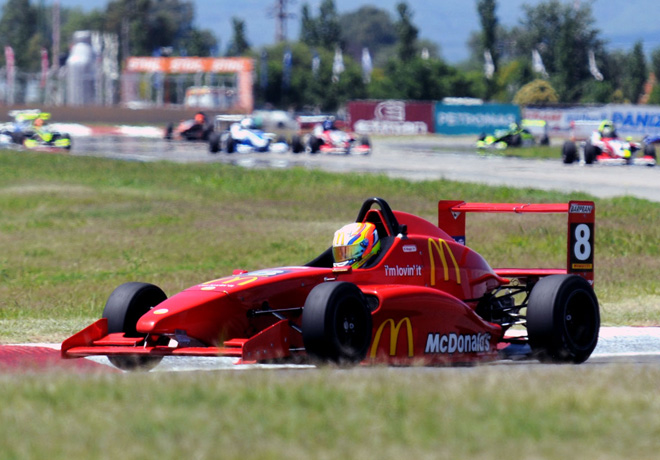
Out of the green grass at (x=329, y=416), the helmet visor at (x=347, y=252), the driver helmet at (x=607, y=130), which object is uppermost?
the driver helmet at (x=607, y=130)

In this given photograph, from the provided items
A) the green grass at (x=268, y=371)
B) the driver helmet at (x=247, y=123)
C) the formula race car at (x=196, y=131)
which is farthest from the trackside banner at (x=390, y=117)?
the green grass at (x=268, y=371)

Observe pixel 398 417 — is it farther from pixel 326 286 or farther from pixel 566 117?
pixel 566 117

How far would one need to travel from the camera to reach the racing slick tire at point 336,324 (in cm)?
747

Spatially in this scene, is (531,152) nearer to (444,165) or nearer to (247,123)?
(444,165)

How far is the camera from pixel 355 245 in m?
8.91

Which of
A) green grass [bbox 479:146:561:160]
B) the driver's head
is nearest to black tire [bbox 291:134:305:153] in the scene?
green grass [bbox 479:146:561:160]

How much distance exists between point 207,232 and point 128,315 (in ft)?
39.5

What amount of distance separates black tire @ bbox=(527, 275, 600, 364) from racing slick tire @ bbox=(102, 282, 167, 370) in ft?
9.62

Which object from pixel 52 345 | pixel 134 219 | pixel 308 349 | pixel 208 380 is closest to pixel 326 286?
pixel 308 349

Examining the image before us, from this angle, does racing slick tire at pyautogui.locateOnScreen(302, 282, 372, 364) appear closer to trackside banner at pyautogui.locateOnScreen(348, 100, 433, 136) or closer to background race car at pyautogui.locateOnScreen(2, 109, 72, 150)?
background race car at pyautogui.locateOnScreen(2, 109, 72, 150)

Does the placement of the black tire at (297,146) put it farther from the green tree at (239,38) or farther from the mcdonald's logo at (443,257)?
the green tree at (239,38)

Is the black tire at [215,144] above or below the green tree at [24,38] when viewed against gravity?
below

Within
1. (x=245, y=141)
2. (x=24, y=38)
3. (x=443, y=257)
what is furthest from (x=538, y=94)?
(x=24, y=38)

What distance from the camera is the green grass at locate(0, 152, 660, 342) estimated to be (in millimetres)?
14469
